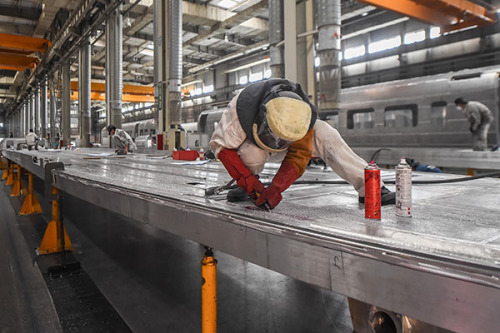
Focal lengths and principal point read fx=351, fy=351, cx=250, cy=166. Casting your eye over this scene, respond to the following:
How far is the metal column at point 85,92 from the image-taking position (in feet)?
37.9

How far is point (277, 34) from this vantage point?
5004 mm

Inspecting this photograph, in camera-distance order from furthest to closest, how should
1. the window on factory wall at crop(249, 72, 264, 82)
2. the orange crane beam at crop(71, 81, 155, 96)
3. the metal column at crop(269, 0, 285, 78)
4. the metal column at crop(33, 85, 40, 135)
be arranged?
1. the metal column at crop(33, 85, 40, 135)
2. the orange crane beam at crop(71, 81, 155, 96)
3. the window on factory wall at crop(249, 72, 264, 82)
4. the metal column at crop(269, 0, 285, 78)

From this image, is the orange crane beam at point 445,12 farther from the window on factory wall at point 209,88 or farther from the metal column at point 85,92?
the window on factory wall at point 209,88

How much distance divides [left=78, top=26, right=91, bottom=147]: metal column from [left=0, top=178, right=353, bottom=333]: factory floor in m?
8.31

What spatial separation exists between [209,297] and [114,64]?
9.36 m

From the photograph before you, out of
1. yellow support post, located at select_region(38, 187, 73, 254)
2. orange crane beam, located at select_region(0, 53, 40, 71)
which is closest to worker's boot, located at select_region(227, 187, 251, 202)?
yellow support post, located at select_region(38, 187, 73, 254)

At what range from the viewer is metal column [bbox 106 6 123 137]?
31.1 ft

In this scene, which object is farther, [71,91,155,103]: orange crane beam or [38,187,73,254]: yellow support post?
[71,91,155,103]: orange crane beam

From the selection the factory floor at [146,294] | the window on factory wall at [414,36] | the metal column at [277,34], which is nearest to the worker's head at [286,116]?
the factory floor at [146,294]

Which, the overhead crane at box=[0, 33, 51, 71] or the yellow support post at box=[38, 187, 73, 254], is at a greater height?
the overhead crane at box=[0, 33, 51, 71]

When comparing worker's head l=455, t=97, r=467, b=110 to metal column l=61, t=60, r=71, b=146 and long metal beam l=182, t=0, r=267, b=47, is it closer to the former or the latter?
long metal beam l=182, t=0, r=267, b=47

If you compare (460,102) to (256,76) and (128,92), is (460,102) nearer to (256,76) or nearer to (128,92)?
(256,76)

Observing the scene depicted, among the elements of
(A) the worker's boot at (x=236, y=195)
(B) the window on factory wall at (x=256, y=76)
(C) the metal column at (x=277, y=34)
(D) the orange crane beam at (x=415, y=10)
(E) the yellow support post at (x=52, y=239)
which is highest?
(B) the window on factory wall at (x=256, y=76)

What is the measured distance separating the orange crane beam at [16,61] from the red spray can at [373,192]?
1595cm
